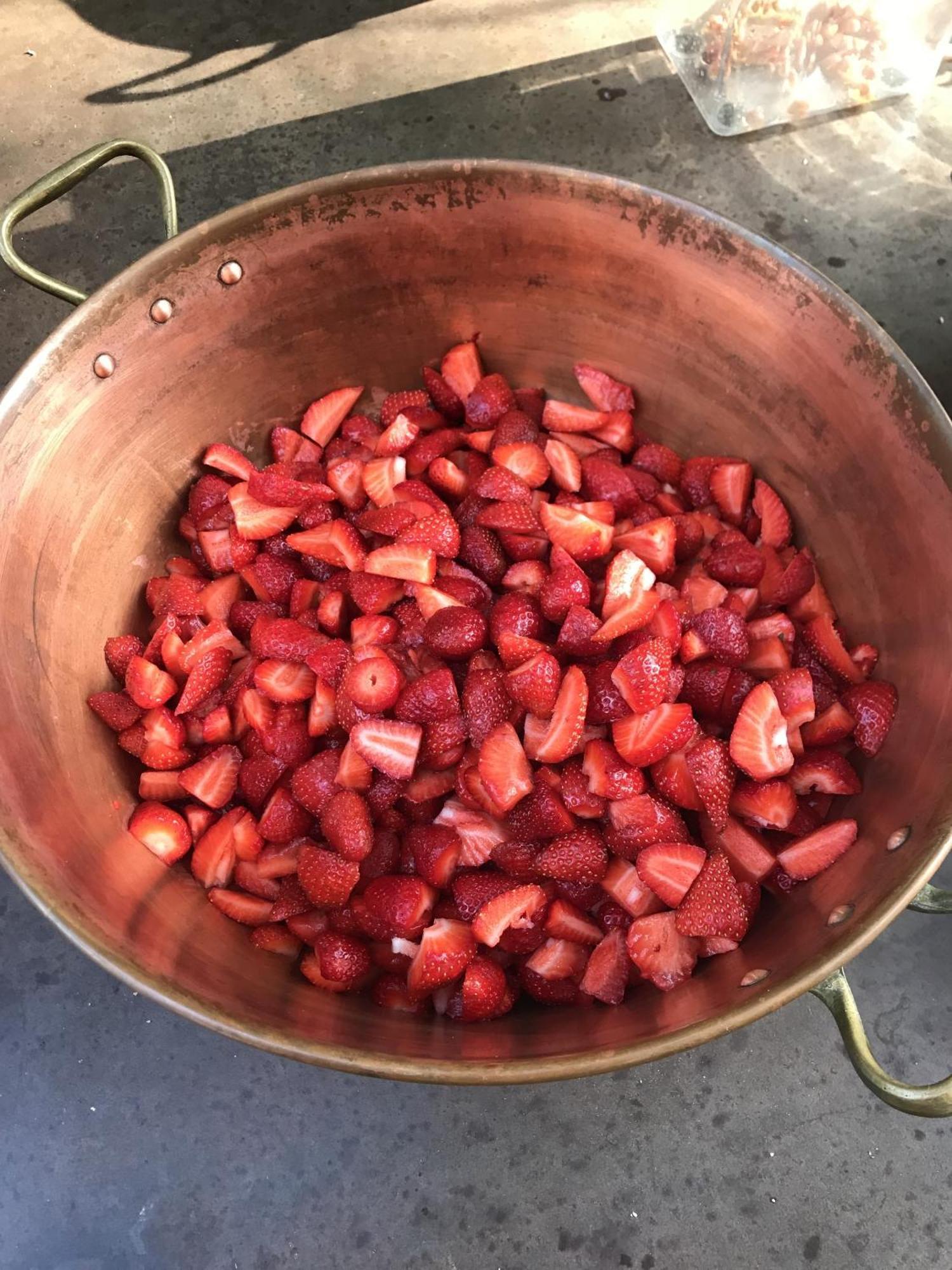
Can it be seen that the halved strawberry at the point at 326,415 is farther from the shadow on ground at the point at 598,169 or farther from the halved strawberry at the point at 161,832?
the shadow on ground at the point at 598,169

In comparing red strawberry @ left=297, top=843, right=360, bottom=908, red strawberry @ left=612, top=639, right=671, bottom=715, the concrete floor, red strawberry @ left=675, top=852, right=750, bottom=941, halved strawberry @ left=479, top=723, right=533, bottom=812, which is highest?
red strawberry @ left=612, top=639, right=671, bottom=715

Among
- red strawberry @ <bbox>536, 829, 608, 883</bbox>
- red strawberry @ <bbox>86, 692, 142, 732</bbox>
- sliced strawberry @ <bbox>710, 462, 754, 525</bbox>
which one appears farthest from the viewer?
sliced strawberry @ <bbox>710, 462, 754, 525</bbox>

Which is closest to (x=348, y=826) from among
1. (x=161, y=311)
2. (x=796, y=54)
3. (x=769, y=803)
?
(x=769, y=803)

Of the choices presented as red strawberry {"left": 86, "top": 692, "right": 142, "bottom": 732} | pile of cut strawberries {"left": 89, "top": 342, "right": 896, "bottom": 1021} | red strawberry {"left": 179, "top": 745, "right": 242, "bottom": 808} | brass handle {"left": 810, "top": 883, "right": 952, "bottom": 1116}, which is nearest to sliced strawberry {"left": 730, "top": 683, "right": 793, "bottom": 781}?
pile of cut strawberries {"left": 89, "top": 342, "right": 896, "bottom": 1021}

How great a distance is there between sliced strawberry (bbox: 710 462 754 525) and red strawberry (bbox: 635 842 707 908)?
1.80 ft

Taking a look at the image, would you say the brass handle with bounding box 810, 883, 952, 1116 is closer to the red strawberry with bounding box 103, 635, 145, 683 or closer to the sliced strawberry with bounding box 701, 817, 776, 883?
the sliced strawberry with bounding box 701, 817, 776, 883

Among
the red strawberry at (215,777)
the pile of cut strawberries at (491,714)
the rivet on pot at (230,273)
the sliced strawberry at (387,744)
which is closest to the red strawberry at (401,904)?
the pile of cut strawberries at (491,714)

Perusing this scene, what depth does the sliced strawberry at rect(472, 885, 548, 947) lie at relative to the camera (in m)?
1.02

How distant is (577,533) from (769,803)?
43cm

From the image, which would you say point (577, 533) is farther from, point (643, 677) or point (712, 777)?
point (712, 777)

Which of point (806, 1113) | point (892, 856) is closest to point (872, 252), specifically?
point (892, 856)

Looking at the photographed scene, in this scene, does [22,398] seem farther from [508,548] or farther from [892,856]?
[892,856]

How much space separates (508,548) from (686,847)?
0.48 meters

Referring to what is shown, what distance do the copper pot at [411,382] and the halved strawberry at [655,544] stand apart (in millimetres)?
206
